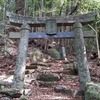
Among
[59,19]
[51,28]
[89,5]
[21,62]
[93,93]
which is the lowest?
[93,93]

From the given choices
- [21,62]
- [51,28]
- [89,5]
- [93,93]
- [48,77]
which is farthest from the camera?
[89,5]

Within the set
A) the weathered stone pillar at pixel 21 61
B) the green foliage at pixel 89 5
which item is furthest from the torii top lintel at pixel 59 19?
the green foliage at pixel 89 5

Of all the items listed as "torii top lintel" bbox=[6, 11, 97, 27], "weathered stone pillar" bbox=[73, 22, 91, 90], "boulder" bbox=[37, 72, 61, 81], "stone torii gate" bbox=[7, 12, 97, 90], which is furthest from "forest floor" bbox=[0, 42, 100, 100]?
"torii top lintel" bbox=[6, 11, 97, 27]

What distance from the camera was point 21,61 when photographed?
5.93 m

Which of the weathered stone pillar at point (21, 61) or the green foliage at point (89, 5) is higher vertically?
the green foliage at point (89, 5)

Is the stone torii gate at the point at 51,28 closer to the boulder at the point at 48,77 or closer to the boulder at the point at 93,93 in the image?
the boulder at the point at 48,77

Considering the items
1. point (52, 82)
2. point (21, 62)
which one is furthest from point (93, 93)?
point (52, 82)

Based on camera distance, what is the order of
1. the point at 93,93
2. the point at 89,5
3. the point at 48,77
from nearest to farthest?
the point at 93,93, the point at 48,77, the point at 89,5

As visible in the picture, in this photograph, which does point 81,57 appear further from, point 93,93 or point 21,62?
point 93,93

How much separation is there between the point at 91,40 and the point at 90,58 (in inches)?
123

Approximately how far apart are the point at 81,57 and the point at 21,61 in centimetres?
175

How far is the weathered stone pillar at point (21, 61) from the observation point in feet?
18.5

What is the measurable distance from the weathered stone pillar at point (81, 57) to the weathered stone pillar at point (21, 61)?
1565mm

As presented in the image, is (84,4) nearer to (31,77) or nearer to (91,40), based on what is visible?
(91,40)
